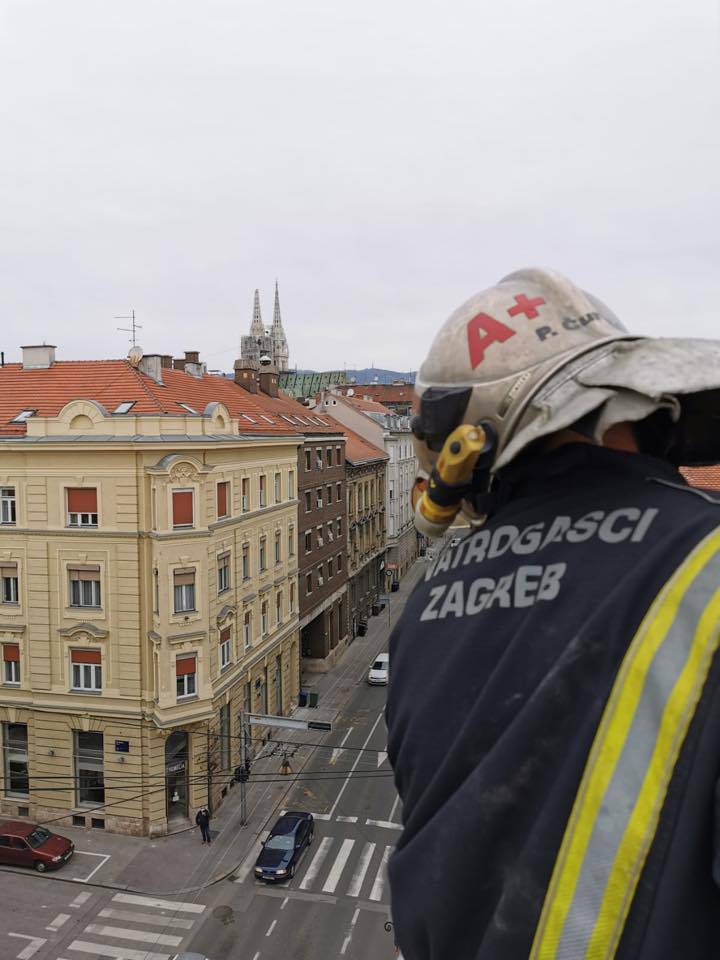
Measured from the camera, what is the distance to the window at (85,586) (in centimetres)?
2648

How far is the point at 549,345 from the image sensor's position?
263cm

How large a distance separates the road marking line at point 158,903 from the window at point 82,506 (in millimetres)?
11622

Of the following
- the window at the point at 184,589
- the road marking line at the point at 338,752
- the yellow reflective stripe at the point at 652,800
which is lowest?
the road marking line at the point at 338,752

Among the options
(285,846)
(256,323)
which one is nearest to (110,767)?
(285,846)

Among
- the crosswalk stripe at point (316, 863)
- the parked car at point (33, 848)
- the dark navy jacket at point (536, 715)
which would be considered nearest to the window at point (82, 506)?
the parked car at point (33, 848)

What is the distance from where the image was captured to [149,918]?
72.4ft

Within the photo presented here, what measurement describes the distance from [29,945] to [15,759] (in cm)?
862

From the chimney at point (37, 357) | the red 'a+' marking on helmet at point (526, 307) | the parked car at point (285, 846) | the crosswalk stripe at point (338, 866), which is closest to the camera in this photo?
the red 'a+' marking on helmet at point (526, 307)

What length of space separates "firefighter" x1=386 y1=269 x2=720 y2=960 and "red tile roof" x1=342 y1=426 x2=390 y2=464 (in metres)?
47.3

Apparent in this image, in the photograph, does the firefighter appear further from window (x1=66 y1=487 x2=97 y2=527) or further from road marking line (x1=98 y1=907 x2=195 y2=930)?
window (x1=66 y1=487 x2=97 y2=527)

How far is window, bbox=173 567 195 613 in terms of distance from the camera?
26.5 metres

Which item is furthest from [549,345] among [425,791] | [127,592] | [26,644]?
[26,644]

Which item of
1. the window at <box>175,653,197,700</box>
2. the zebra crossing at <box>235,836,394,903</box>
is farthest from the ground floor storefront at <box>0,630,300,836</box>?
the zebra crossing at <box>235,836,394,903</box>

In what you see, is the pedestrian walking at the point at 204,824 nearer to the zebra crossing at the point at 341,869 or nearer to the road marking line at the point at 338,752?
the zebra crossing at the point at 341,869
